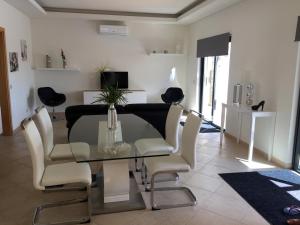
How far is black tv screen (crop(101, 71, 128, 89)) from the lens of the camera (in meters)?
7.50

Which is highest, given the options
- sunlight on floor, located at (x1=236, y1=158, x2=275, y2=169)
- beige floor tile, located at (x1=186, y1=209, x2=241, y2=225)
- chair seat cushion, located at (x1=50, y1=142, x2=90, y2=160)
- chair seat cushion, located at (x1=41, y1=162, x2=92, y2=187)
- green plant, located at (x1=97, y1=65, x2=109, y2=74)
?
green plant, located at (x1=97, y1=65, x2=109, y2=74)

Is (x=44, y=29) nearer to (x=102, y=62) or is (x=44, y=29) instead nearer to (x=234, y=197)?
(x=102, y=62)

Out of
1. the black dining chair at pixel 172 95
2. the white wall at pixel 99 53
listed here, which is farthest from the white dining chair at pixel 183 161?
the white wall at pixel 99 53

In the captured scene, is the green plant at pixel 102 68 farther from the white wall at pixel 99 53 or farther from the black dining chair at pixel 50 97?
the black dining chair at pixel 50 97

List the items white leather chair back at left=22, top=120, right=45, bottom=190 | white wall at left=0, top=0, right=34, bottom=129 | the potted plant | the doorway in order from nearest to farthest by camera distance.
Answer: white leather chair back at left=22, top=120, right=45, bottom=190 → the potted plant → white wall at left=0, top=0, right=34, bottom=129 → the doorway

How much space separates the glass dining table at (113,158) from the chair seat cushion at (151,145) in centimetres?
5

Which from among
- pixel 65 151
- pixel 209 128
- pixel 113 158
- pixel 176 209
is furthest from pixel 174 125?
pixel 209 128

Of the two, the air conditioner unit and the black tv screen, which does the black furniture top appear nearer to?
the black tv screen

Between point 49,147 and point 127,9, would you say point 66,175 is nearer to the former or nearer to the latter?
point 49,147

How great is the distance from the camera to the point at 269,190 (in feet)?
10.2

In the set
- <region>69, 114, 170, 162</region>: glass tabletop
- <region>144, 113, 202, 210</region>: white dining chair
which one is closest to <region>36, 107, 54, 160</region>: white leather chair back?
<region>69, 114, 170, 162</region>: glass tabletop

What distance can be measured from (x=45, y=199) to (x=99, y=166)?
991 mm

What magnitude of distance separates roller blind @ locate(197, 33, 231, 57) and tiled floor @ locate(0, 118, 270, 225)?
253 centimetres

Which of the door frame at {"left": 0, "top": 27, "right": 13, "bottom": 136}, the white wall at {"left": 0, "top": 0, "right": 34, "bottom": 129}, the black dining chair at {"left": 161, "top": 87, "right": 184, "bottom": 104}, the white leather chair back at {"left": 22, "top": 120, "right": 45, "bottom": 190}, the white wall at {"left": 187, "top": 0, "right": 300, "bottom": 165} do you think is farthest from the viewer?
the black dining chair at {"left": 161, "top": 87, "right": 184, "bottom": 104}
